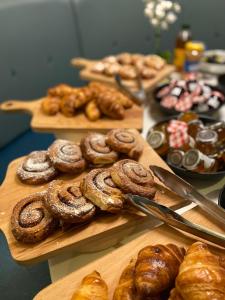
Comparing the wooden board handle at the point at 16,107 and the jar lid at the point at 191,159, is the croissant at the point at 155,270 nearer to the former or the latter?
the jar lid at the point at 191,159

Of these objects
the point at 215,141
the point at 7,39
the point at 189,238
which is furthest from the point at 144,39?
the point at 189,238

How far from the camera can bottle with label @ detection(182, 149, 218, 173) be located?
90 centimetres

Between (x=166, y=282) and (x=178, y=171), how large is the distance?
42 cm

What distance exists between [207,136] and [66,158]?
1.46 ft

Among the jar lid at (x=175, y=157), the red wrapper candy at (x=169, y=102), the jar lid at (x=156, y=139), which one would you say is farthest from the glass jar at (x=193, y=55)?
the jar lid at (x=175, y=157)

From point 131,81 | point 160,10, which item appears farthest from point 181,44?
point 131,81

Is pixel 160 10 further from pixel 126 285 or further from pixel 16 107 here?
pixel 126 285

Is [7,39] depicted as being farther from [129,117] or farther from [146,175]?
[146,175]

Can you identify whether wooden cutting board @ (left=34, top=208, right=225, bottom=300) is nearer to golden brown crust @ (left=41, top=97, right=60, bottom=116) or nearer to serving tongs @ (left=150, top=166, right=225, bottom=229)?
serving tongs @ (left=150, top=166, right=225, bottom=229)

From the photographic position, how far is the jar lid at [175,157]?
941 mm

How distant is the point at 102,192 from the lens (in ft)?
2.47

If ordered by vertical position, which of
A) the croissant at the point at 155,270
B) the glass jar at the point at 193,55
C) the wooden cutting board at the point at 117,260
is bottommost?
the wooden cutting board at the point at 117,260

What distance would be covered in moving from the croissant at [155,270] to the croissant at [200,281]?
0.09ft

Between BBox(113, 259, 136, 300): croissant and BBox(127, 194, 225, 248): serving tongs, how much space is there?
0.48 ft
